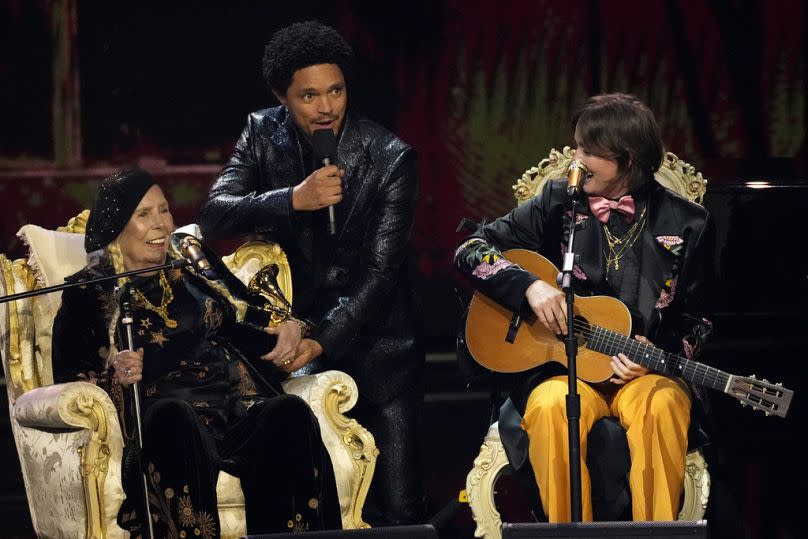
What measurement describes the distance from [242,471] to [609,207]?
1379mm

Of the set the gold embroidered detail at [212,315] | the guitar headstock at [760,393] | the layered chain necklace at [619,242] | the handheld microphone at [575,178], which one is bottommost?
the guitar headstock at [760,393]

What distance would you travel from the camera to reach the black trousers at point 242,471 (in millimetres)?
3877

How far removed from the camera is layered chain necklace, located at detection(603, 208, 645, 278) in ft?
13.8

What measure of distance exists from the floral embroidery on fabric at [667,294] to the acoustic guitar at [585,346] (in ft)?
0.51

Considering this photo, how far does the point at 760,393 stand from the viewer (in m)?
3.76

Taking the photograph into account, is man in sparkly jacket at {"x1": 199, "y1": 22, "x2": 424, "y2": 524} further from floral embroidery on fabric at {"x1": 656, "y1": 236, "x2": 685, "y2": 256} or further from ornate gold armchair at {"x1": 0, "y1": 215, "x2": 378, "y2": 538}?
floral embroidery on fabric at {"x1": 656, "y1": 236, "x2": 685, "y2": 256}

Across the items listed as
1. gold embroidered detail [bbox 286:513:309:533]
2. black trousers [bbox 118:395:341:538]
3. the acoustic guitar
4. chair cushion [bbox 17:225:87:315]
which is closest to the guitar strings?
the acoustic guitar

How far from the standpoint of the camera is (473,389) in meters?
6.12

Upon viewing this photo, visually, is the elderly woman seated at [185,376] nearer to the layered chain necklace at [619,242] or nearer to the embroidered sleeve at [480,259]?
the embroidered sleeve at [480,259]

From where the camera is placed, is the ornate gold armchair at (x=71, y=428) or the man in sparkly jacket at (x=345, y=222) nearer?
the ornate gold armchair at (x=71, y=428)

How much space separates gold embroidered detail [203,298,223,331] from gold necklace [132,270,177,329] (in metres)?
0.10

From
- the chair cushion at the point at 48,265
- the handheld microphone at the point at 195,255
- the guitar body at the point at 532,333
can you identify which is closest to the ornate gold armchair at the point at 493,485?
the guitar body at the point at 532,333

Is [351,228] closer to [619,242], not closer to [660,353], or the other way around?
[619,242]

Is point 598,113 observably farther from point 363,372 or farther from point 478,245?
point 363,372
